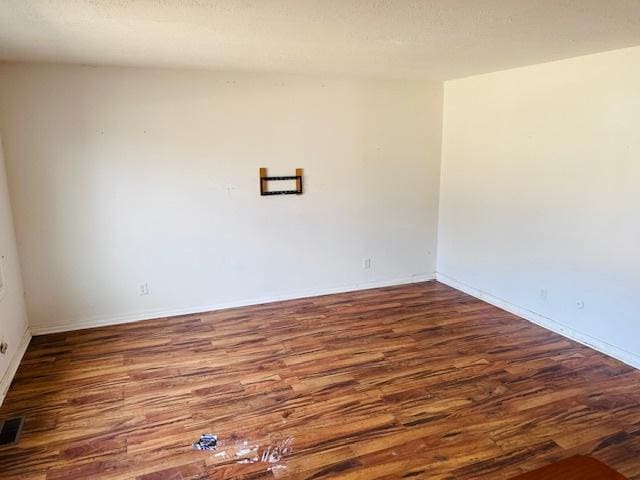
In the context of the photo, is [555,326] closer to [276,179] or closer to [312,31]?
[276,179]

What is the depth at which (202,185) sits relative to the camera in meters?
4.17

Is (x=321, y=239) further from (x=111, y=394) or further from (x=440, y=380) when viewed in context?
(x=111, y=394)

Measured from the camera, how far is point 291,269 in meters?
4.69

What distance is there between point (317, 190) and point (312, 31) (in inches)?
84.8

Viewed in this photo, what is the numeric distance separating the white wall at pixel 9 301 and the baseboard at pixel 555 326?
13.6 feet

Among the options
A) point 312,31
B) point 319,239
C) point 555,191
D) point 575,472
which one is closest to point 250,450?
point 575,472

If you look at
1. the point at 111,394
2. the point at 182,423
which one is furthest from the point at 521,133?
the point at 111,394

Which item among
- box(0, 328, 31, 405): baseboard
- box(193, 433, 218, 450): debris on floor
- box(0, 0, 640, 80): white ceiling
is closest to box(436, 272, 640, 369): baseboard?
box(0, 0, 640, 80): white ceiling

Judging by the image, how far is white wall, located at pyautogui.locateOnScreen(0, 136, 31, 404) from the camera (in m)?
3.08

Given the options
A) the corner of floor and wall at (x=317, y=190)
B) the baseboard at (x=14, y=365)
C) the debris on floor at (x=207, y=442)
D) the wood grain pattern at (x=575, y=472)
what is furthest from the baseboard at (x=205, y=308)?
the wood grain pattern at (x=575, y=472)

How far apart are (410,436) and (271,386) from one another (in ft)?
3.27

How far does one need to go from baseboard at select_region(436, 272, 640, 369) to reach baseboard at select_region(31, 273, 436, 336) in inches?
24.3

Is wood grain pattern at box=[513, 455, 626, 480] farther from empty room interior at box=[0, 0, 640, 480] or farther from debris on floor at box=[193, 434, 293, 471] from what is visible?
debris on floor at box=[193, 434, 293, 471]

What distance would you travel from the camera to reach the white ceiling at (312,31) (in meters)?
2.14
